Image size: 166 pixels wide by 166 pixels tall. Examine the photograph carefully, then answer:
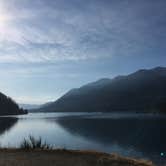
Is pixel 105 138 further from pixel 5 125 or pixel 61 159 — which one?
pixel 5 125

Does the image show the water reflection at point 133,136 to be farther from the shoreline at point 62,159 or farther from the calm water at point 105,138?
the shoreline at point 62,159

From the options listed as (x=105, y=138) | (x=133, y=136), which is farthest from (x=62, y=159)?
(x=133, y=136)

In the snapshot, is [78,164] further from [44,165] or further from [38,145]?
[38,145]

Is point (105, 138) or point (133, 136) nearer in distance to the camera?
point (105, 138)

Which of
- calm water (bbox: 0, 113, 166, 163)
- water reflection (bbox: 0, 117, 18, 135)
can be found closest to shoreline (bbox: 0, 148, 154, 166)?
calm water (bbox: 0, 113, 166, 163)

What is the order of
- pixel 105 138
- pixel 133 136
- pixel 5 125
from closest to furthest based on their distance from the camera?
pixel 105 138 < pixel 133 136 < pixel 5 125

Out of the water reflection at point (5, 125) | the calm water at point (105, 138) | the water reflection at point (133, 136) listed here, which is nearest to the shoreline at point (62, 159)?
the calm water at point (105, 138)

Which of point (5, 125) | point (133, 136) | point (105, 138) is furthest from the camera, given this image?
point (5, 125)

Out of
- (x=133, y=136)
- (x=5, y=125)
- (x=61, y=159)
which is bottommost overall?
(x=133, y=136)

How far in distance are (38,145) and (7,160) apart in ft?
19.5

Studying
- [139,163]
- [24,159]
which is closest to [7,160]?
[24,159]

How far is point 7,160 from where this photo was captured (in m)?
16.7

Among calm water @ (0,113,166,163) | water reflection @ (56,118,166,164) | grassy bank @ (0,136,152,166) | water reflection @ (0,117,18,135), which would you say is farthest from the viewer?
water reflection @ (0,117,18,135)

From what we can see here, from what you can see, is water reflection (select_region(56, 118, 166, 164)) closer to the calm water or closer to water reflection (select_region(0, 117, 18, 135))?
the calm water
